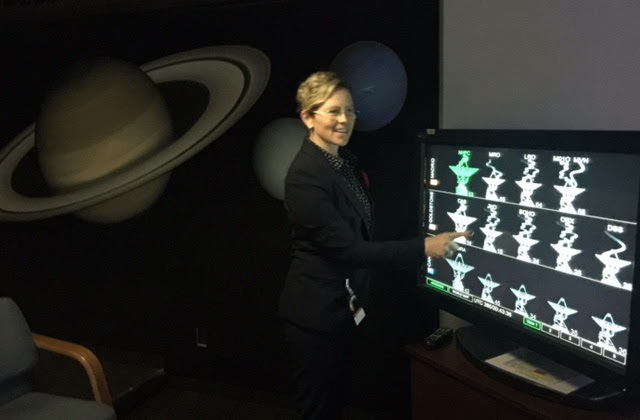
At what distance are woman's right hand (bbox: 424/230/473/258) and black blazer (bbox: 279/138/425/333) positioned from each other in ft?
0.10

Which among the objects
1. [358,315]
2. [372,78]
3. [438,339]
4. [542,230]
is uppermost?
[372,78]

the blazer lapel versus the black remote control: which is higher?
the blazer lapel

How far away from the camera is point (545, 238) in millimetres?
1815

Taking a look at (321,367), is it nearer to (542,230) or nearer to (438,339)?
(438,339)

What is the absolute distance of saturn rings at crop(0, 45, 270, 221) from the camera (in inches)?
114

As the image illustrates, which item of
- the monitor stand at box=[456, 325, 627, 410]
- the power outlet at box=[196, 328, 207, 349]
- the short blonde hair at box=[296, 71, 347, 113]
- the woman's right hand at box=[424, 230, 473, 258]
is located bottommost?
the power outlet at box=[196, 328, 207, 349]

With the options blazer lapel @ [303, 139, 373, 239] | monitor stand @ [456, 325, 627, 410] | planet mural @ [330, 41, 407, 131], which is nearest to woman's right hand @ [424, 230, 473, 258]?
blazer lapel @ [303, 139, 373, 239]

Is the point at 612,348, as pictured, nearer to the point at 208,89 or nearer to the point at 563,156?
the point at 563,156

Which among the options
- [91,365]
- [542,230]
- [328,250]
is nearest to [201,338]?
[91,365]

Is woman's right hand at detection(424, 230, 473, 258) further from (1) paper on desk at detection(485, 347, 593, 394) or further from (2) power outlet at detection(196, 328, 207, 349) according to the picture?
(2) power outlet at detection(196, 328, 207, 349)

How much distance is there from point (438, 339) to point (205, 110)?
1679 mm

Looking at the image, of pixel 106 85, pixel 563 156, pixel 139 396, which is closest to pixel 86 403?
pixel 139 396

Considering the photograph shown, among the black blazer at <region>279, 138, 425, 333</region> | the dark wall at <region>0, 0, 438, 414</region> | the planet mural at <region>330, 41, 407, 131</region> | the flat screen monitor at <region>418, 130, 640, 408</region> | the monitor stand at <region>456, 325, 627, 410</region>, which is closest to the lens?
the flat screen monitor at <region>418, 130, 640, 408</region>

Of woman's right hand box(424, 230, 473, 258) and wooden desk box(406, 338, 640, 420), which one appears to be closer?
wooden desk box(406, 338, 640, 420)
